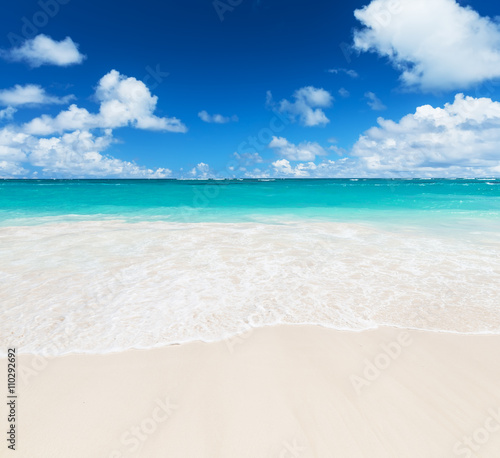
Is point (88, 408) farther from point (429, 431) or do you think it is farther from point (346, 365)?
point (429, 431)

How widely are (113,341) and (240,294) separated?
2.52m

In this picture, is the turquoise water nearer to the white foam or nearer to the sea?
the sea

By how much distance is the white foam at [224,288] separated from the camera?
15.6ft

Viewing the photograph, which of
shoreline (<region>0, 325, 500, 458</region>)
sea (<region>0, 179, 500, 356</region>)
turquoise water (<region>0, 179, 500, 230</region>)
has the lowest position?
turquoise water (<region>0, 179, 500, 230</region>)

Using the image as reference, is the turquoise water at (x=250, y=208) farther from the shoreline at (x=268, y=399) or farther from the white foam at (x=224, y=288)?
the shoreline at (x=268, y=399)

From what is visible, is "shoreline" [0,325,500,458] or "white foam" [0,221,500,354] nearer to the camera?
"shoreline" [0,325,500,458]

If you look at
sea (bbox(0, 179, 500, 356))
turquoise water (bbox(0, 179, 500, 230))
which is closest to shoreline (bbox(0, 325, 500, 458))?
sea (bbox(0, 179, 500, 356))

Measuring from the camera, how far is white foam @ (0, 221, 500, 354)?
4.76 m

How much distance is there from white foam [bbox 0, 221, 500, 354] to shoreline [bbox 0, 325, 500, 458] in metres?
0.53

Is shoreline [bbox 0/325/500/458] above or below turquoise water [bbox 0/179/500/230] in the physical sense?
above

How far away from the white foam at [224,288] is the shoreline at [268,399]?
21.0 inches

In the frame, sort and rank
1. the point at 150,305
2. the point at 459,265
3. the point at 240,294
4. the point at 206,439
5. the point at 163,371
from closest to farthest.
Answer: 1. the point at 206,439
2. the point at 163,371
3. the point at 150,305
4. the point at 240,294
5. the point at 459,265

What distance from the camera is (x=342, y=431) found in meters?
2.94

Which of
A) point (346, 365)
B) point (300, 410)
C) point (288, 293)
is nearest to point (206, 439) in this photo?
point (300, 410)
